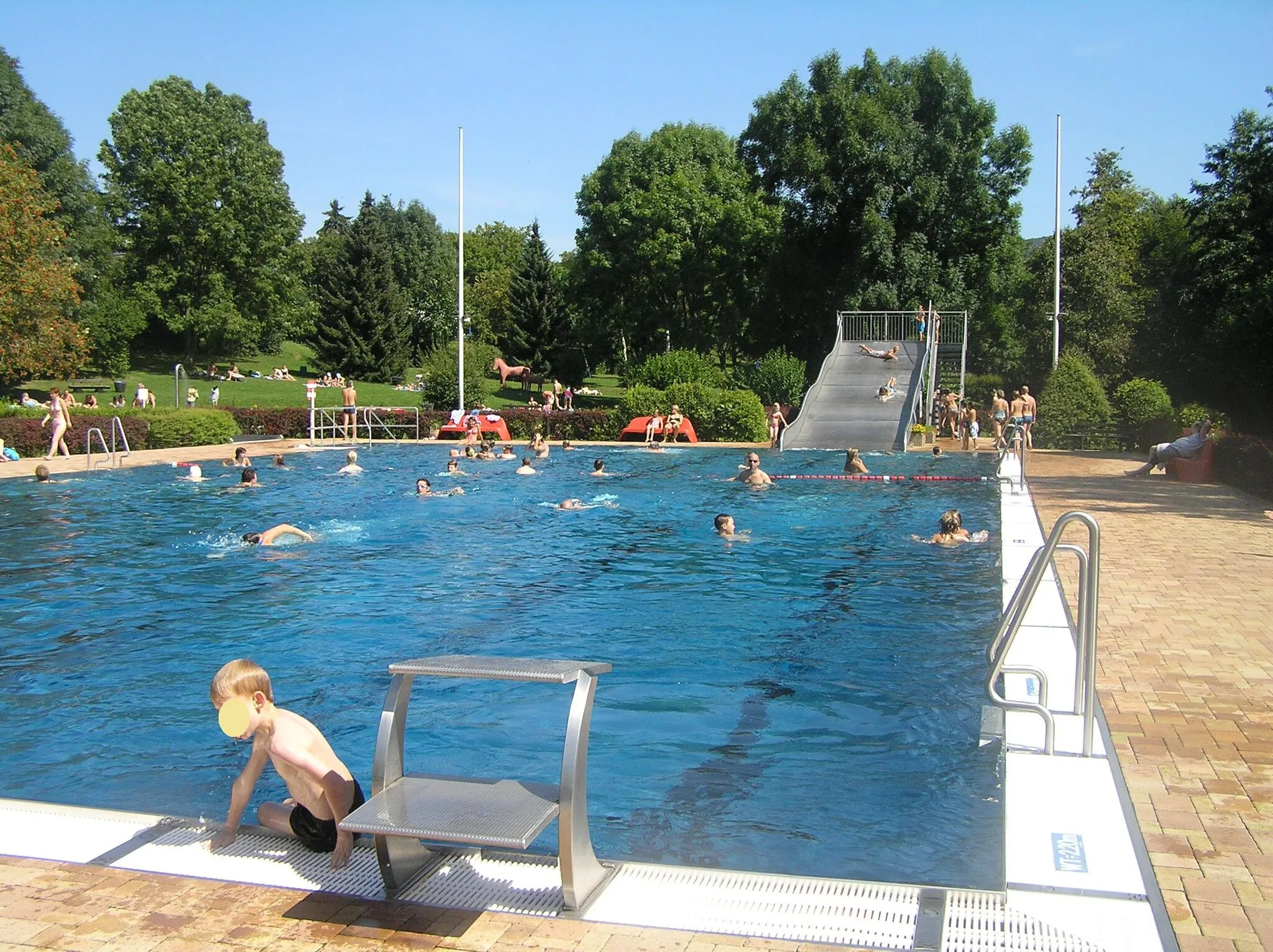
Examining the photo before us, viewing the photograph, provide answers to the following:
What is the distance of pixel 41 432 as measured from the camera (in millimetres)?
25844

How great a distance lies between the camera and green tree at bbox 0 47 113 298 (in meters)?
48.1

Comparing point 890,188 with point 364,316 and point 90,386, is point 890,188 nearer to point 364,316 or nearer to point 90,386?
point 364,316

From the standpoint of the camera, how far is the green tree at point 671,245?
52.6 metres

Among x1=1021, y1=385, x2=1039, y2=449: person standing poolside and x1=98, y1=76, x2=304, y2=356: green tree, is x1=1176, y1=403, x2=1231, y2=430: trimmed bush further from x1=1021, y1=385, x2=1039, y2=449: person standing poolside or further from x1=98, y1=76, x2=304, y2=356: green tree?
x1=98, y1=76, x2=304, y2=356: green tree

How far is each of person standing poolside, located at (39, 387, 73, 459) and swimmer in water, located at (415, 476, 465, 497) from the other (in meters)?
9.05

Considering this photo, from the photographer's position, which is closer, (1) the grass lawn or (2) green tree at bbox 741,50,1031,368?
(2) green tree at bbox 741,50,1031,368

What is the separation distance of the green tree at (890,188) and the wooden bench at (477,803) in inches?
1582

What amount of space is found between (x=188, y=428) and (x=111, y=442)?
105 inches

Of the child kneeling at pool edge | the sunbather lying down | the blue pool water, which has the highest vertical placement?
the sunbather lying down

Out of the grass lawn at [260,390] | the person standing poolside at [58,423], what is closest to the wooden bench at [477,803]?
A: the person standing poolside at [58,423]

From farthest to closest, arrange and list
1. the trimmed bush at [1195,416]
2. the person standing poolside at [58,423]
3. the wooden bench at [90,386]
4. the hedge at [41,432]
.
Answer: the wooden bench at [90,386] < the trimmed bush at [1195,416] < the hedge at [41,432] < the person standing poolside at [58,423]

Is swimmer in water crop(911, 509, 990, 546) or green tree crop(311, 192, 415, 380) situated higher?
green tree crop(311, 192, 415, 380)

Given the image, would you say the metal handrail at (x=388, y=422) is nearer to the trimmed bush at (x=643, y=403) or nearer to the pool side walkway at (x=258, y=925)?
the trimmed bush at (x=643, y=403)

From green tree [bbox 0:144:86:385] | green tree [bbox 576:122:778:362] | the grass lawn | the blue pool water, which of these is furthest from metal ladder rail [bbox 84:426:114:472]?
green tree [bbox 576:122:778:362]
